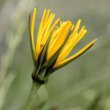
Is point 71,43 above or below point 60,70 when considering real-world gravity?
above

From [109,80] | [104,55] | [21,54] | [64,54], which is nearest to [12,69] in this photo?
[21,54]

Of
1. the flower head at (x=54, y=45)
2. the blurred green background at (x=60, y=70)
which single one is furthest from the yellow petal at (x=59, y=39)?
the blurred green background at (x=60, y=70)

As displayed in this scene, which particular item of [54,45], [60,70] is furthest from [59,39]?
[60,70]

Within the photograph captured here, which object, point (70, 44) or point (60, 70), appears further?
point (60, 70)

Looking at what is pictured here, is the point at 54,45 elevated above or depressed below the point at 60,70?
above

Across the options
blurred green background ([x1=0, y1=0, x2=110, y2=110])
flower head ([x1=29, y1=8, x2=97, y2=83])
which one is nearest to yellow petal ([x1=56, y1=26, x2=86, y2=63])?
flower head ([x1=29, y1=8, x2=97, y2=83])

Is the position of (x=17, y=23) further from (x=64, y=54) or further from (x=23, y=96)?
(x=23, y=96)

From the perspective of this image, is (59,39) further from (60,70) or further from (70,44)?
(60,70)

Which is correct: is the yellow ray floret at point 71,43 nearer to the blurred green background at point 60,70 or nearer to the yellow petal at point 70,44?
the yellow petal at point 70,44

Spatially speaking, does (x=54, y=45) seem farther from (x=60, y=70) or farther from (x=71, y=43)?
(x=60, y=70)
